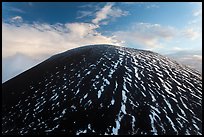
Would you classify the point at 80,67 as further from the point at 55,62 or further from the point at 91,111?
Answer: the point at 91,111

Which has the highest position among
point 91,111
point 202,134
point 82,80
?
point 82,80

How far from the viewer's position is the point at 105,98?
49.8 feet

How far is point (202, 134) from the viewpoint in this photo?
12.2m

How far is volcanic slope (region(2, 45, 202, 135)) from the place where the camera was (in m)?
13.0

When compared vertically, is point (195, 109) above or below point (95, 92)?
below

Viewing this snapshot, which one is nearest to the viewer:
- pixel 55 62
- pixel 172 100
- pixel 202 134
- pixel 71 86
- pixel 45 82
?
pixel 202 134

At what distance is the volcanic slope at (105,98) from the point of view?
510 inches

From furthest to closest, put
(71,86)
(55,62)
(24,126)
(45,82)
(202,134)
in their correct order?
(55,62), (45,82), (71,86), (24,126), (202,134)

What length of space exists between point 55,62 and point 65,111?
9157mm

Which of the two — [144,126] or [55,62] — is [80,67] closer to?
[55,62]

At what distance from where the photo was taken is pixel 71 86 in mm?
17328

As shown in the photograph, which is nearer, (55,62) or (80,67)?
(80,67)

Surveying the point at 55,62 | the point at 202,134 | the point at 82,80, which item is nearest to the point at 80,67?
the point at 82,80

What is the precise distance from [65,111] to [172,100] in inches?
267
